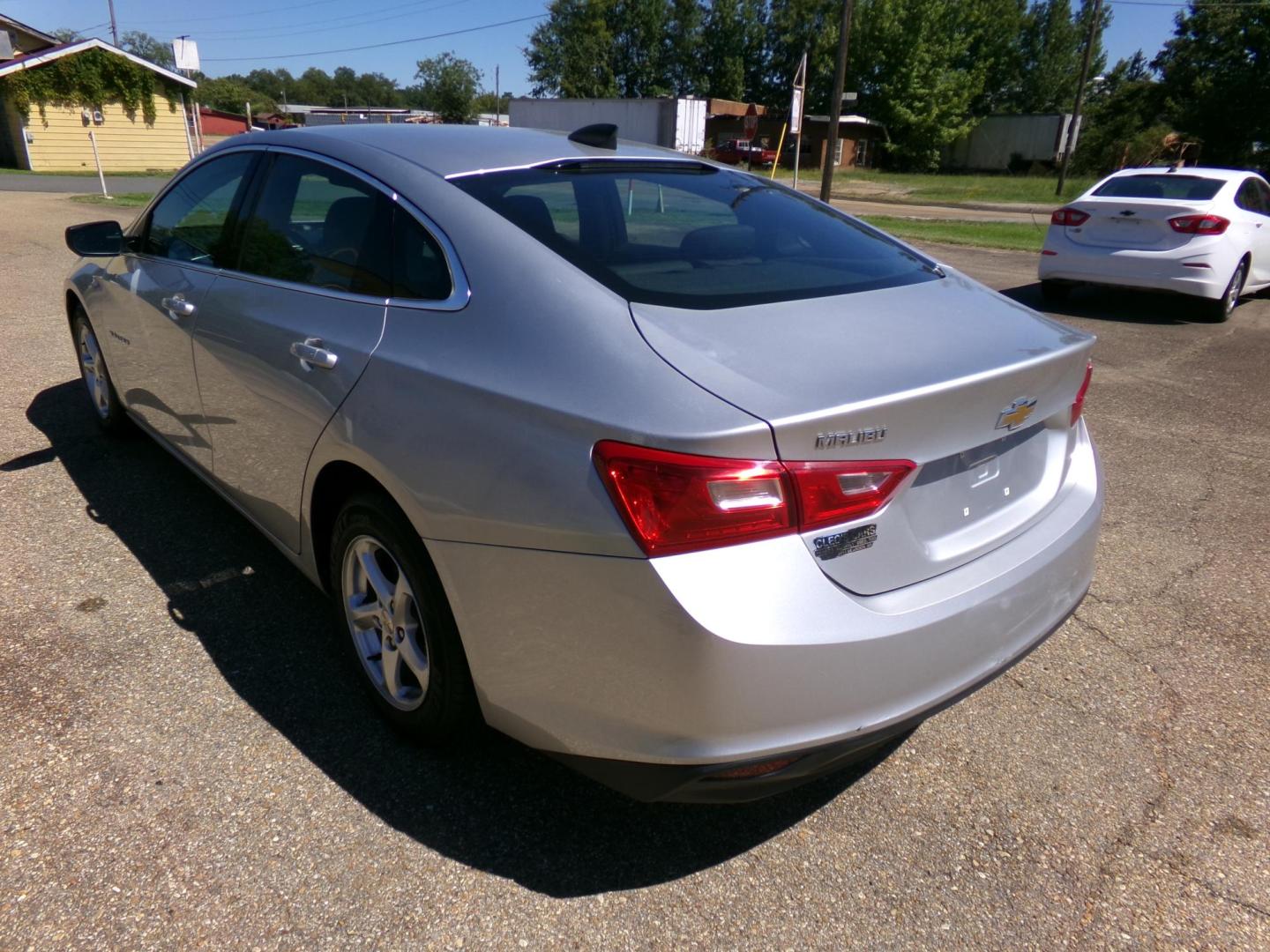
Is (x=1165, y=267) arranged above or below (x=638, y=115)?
below

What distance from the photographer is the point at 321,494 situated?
2633 mm

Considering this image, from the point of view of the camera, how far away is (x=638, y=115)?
39.6m

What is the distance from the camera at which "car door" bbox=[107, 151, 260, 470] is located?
3.30 metres

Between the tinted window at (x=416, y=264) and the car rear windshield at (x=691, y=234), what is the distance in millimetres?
179

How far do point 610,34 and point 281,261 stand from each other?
270 ft

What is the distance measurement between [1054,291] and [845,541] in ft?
31.5

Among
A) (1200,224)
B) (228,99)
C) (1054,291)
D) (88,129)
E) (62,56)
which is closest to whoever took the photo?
(1200,224)

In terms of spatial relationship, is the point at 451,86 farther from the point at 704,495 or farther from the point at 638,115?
the point at 704,495

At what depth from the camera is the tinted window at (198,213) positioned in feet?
10.8

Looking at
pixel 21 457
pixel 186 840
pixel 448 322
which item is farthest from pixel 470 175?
pixel 21 457

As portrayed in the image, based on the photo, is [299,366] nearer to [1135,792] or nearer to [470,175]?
[470,175]

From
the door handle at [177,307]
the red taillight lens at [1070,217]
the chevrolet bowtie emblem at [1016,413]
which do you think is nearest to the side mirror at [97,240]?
the door handle at [177,307]

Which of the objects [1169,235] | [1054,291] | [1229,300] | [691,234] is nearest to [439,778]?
[691,234]

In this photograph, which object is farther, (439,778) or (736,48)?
(736,48)
